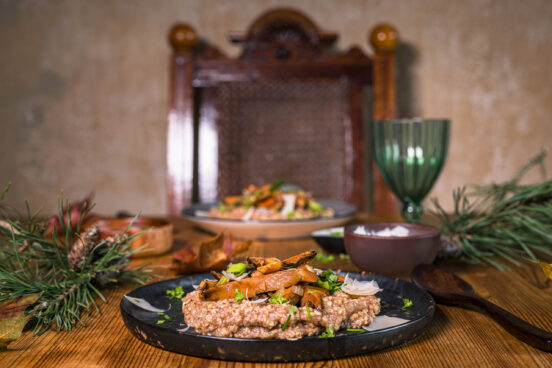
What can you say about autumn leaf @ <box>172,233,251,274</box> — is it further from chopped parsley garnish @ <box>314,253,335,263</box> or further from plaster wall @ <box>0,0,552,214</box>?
plaster wall @ <box>0,0,552,214</box>

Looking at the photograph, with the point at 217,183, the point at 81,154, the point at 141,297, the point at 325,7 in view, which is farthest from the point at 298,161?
the point at 141,297

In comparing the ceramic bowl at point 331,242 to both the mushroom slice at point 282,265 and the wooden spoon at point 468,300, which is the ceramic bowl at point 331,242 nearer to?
the wooden spoon at point 468,300

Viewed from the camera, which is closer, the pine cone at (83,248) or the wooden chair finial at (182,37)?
the pine cone at (83,248)

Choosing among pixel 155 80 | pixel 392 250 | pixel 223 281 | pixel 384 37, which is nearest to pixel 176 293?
pixel 223 281

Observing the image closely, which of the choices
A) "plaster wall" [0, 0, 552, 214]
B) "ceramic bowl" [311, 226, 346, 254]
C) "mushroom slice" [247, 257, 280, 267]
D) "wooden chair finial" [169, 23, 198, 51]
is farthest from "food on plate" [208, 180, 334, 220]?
"plaster wall" [0, 0, 552, 214]

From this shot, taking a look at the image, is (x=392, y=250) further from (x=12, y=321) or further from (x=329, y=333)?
(x=12, y=321)

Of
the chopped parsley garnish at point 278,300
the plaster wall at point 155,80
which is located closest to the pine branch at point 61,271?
the chopped parsley garnish at point 278,300
